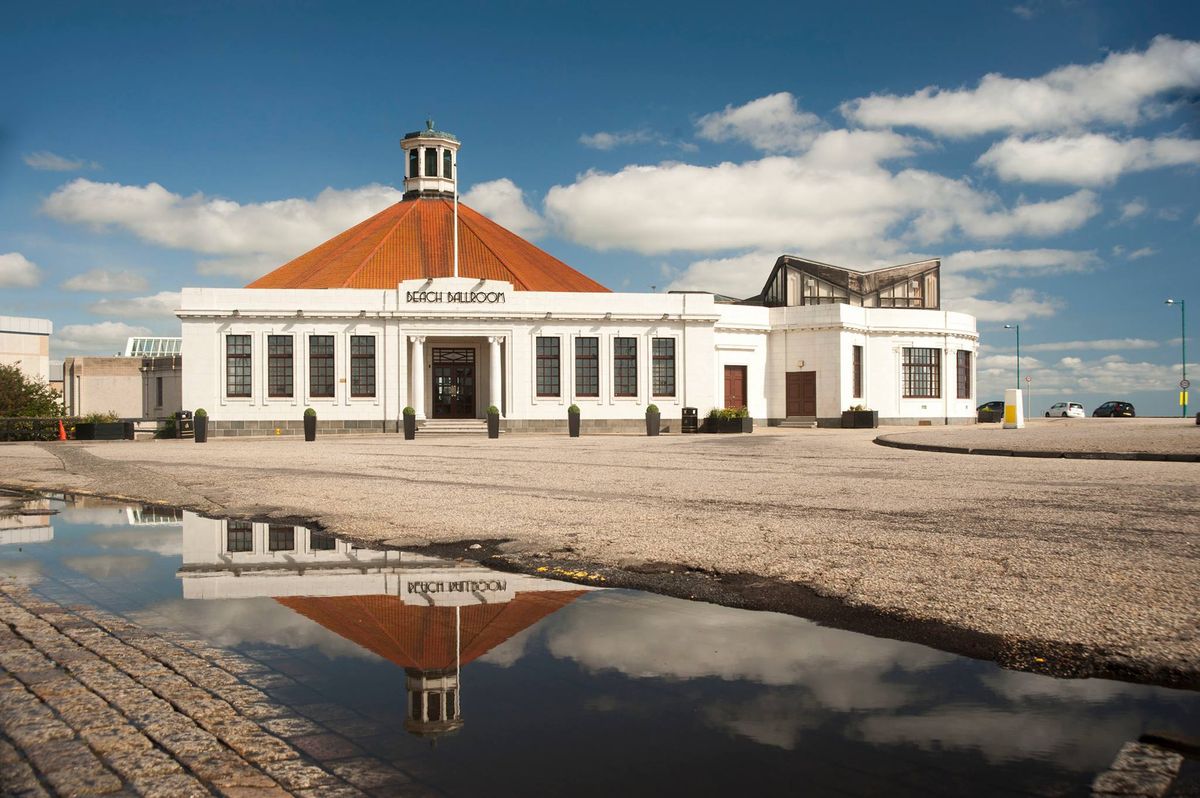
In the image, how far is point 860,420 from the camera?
4341 cm

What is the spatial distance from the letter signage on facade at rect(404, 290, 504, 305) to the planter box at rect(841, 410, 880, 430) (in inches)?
684

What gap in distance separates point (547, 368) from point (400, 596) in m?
34.5

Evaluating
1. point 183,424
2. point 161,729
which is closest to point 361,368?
point 183,424

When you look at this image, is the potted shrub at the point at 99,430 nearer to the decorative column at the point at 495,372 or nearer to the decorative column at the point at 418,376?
the decorative column at the point at 418,376

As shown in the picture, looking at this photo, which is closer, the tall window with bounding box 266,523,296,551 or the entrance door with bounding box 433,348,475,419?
the tall window with bounding box 266,523,296,551

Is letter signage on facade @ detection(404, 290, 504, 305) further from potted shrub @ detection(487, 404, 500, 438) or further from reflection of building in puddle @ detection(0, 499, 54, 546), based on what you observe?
reflection of building in puddle @ detection(0, 499, 54, 546)

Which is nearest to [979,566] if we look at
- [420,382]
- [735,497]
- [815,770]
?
[815,770]

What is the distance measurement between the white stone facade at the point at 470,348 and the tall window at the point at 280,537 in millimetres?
29178

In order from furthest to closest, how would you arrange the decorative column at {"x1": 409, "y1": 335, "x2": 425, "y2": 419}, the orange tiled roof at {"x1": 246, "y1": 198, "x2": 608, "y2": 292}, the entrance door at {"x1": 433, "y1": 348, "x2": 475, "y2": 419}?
the orange tiled roof at {"x1": 246, "y1": 198, "x2": 608, "y2": 292} → the entrance door at {"x1": 433, "y1": 348, "x2": 475, "y2": 419} → the decorative column at {"x1": 409, "y1": 335, "x2": 425, "y2": 419}

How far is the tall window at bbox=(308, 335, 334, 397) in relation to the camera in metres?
38.6

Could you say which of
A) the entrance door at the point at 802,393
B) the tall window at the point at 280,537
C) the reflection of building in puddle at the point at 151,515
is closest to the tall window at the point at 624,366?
the entrance door at the point at 802,393

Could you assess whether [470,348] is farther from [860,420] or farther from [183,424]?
[860,420]

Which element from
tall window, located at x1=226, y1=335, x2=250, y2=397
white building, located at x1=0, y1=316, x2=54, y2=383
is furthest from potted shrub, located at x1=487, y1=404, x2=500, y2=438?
white building, located at x1=0, y1=316, x2=54, y2=383

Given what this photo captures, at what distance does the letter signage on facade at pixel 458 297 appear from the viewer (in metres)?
39.1
